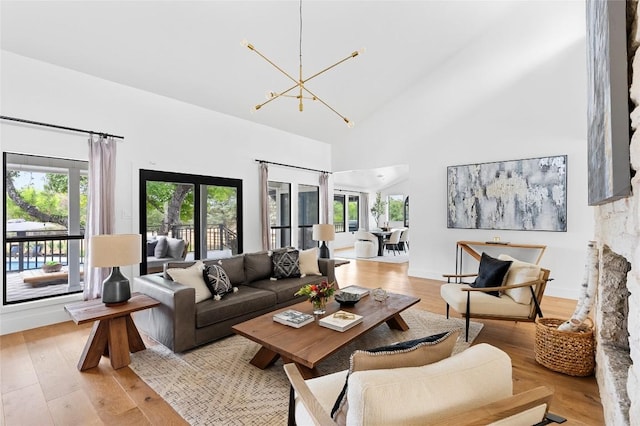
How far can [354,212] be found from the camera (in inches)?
474

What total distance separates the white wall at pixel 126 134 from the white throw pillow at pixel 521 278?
4.30 m

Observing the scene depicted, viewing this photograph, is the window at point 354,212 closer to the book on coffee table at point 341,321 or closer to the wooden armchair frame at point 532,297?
the wooden armchair frame at point 532,297

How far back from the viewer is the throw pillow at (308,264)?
447 centimetres

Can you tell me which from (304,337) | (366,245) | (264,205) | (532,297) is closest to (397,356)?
(304,337)

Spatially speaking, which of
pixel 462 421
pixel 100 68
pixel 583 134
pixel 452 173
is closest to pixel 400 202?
pixel 452 173

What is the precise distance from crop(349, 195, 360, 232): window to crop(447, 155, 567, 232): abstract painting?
610 centimetres

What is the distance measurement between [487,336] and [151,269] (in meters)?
4.57

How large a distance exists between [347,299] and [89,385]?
Result: 2276 millimetres

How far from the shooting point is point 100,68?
387 cm

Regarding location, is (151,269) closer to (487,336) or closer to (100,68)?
(100,68)

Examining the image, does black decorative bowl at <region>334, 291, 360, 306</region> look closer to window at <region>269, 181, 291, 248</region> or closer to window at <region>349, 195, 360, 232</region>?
window at <region>269, 181, 291, 248</region>

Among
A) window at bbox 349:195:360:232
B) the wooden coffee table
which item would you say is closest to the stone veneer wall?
the wooden coffee table

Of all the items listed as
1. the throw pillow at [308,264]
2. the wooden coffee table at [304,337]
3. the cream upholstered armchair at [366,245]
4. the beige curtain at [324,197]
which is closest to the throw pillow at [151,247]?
the throw pillow at [308,264]

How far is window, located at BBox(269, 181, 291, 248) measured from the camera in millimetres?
6577
